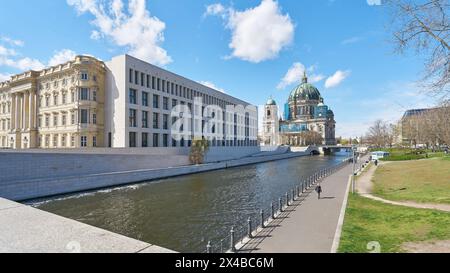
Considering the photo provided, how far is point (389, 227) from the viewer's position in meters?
11.0

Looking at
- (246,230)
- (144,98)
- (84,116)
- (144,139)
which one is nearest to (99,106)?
(84,116)

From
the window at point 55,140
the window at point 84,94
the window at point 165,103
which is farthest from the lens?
the window at point 165,103

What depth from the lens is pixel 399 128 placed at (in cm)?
8475

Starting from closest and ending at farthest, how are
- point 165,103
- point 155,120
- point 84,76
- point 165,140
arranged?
point 84,76 → point 155,120 → point 165,103 → point 165,140

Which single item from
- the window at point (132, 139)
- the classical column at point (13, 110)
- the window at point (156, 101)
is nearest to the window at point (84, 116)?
the window at point (132, 139)

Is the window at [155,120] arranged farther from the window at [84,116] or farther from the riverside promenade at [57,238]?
the riverside promenade at [57,238]

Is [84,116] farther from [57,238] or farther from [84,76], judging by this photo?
[57,238]

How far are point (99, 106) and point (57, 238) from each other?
40438 millimetres

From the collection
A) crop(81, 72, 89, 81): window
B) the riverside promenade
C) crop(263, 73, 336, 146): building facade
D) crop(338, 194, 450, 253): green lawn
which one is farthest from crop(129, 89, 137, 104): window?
crop(263, 73, 336, 146): building facade

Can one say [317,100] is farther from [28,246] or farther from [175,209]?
[28,246]

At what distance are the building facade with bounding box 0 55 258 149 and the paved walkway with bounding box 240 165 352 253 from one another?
33603mm

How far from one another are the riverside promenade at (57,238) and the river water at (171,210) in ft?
16.8

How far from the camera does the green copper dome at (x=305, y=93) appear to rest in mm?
163000
